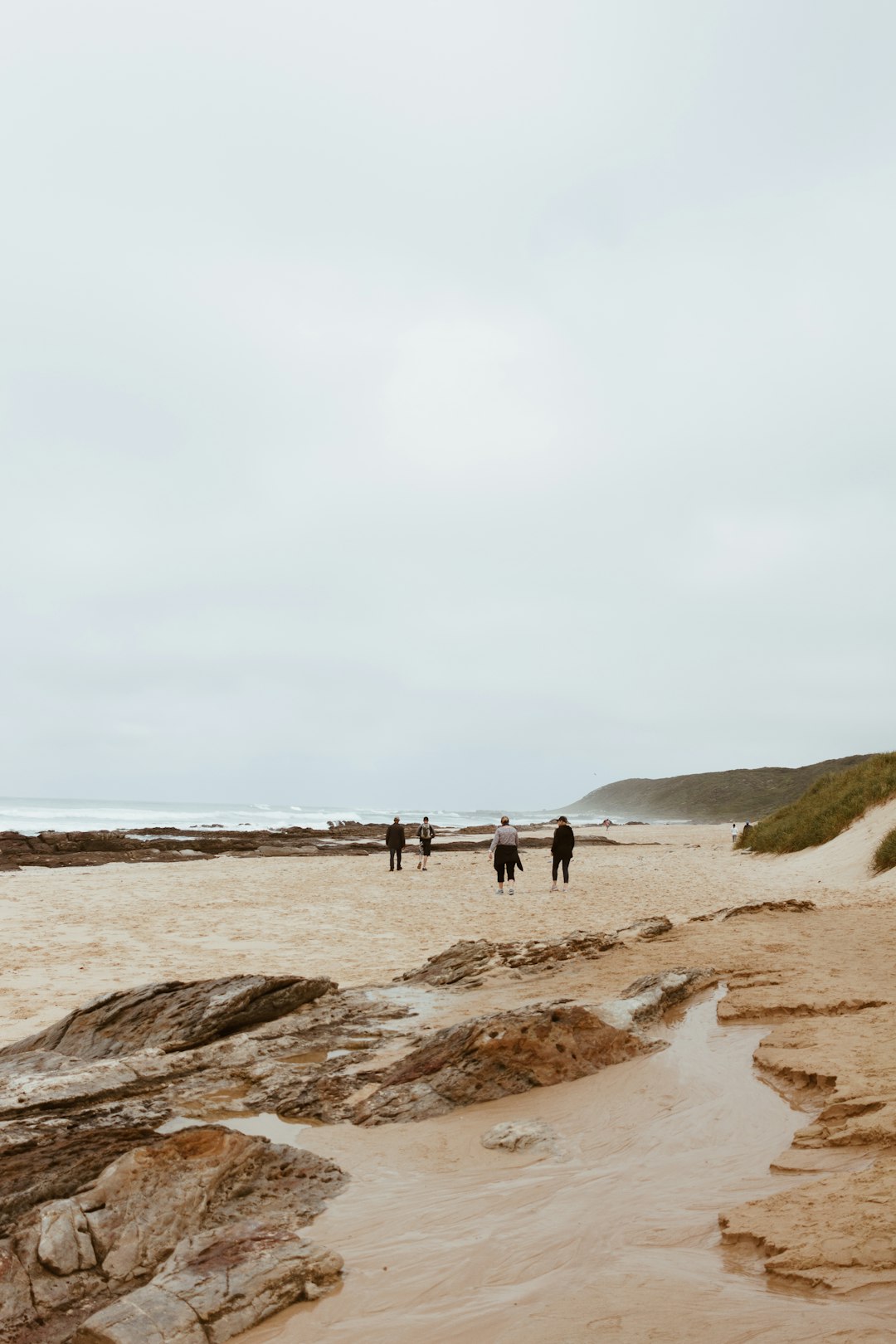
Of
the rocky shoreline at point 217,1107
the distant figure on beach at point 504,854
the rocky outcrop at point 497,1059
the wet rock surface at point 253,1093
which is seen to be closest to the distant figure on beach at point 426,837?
the distant figure on beach at point 504,854

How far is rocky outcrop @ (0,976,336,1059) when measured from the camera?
686 cm

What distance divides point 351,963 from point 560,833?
8552mm

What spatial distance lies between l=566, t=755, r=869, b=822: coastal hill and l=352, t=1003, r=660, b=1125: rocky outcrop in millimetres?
65211

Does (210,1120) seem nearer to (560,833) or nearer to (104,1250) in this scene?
(104,1250)

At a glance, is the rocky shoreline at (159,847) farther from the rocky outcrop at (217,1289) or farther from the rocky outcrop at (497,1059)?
the rocky outcrop at (217,1289)

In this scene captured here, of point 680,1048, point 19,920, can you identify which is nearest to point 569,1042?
point 680,1048

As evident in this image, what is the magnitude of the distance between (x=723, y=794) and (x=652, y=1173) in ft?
307

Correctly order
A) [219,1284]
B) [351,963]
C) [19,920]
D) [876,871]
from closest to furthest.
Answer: [219,1284] → [351,963] → [19,920] → [876,871]

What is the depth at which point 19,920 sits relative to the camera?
1450 cm

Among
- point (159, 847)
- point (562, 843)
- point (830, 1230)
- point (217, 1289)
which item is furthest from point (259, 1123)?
point (159, 847)

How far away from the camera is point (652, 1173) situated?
4.01 metres

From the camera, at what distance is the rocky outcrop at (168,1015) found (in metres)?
6.86

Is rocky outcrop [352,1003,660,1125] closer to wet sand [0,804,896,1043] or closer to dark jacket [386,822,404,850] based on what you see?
wet sand [0,804,896,1043]

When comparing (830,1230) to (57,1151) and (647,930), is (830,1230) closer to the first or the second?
(57,1151)
